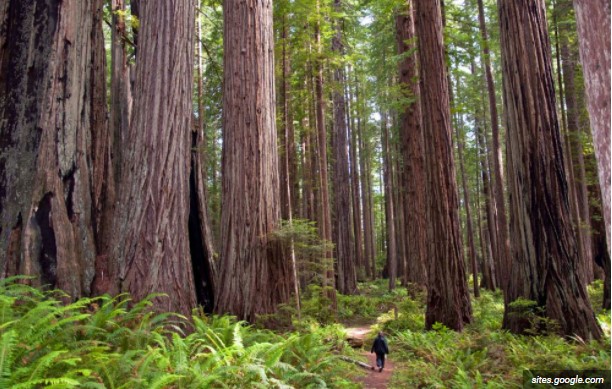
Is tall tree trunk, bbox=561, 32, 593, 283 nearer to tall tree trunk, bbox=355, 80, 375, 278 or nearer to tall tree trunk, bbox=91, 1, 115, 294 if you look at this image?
tall tree trunk, bbox=355, 80, 375, 278

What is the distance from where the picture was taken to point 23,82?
568cm

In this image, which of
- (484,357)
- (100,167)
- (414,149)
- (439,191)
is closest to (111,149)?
(100,167)

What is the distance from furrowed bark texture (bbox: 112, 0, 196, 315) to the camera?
5.79 meters

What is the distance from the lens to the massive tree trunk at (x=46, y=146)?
209 inches

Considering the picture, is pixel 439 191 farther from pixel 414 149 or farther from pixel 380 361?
pixel 414 149

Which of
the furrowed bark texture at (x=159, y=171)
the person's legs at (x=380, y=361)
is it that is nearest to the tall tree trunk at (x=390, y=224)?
the person's legs at (x=380, y=361)

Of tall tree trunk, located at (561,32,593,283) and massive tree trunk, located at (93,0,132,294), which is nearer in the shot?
massive tree trunk, located at (93,0,132,294)

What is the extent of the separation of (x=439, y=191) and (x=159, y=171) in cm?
648

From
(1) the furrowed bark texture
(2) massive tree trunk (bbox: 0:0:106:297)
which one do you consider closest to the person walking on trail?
(1) the furrowed bark texture

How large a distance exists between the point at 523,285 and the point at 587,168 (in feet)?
47.8

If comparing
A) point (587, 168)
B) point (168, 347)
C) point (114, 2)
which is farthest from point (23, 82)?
point (587, 168)

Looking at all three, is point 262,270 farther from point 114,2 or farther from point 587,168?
point 587,168

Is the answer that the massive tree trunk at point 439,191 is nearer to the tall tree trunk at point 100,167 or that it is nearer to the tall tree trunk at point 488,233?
the tall tree trunk at point 100,167

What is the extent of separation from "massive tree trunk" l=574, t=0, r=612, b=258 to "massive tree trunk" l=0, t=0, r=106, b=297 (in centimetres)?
572
